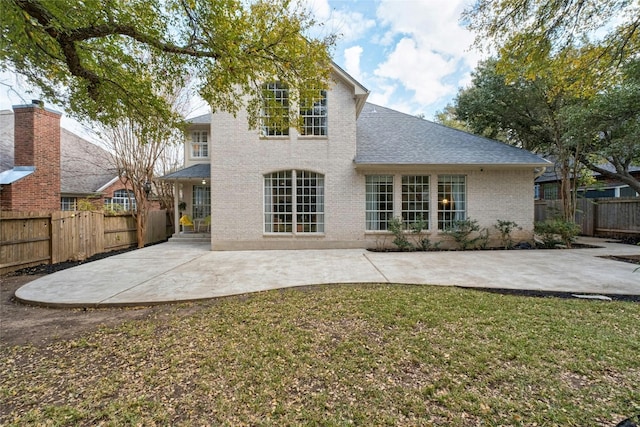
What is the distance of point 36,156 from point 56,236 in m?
5.15

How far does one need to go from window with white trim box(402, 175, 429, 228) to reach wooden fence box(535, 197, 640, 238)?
642 centimetres

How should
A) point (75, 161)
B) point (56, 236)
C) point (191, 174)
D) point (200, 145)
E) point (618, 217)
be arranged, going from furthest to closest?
point (75, 161) < point (200, 145) < point (618, 217) < point (191, 174) < point (56, 236)

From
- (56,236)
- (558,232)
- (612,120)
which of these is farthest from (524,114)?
(56,236)

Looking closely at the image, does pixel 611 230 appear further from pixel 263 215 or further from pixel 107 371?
pixel 107 371

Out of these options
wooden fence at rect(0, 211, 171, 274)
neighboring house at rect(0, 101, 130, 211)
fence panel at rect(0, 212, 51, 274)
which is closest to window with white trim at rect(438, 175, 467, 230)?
wooden fence at rect(0, 211, 171, 274)

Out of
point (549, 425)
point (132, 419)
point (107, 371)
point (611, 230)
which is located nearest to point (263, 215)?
point (107, 371)

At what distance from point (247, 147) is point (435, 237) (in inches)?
321

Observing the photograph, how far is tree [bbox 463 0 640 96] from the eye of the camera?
571 cm

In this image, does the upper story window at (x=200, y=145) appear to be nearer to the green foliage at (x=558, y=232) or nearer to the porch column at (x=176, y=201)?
the porch column at (x=176, y=201)

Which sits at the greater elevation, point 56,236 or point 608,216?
point 608,216

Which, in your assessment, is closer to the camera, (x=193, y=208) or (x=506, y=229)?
(x=506, y=229)

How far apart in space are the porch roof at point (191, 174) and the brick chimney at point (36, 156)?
13.7 feet

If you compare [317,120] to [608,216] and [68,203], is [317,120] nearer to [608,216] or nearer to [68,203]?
[608,216]

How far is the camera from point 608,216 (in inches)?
512
